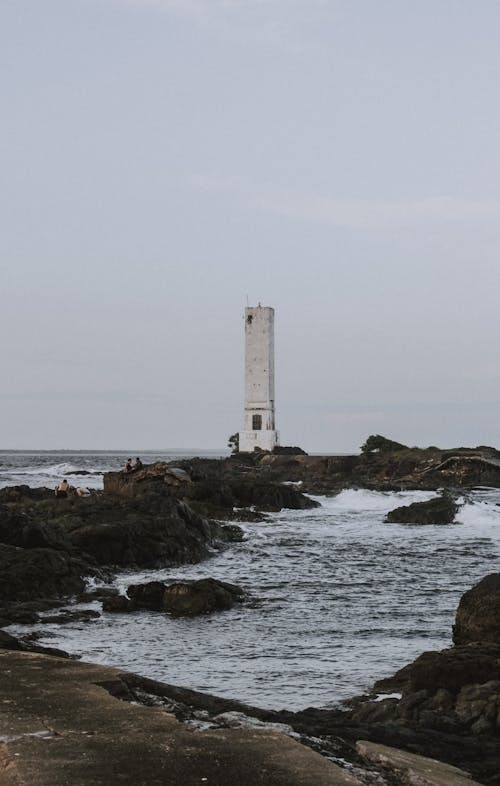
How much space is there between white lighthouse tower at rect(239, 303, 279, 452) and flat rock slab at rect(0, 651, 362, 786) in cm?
7016

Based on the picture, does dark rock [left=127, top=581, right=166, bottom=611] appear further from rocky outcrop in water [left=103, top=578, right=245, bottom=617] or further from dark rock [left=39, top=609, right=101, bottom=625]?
dark rock [left=39, top=609, right=101, bottom=625]

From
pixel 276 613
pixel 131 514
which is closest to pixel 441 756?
pixel 276 613

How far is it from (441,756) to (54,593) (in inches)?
437

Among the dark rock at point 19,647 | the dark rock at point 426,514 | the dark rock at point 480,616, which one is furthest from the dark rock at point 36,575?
the dark rock at point 426,514

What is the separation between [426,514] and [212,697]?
27396mm

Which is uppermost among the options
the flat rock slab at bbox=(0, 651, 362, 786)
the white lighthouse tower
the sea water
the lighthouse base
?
the white lighthouse tower

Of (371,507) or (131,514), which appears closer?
(131,514)

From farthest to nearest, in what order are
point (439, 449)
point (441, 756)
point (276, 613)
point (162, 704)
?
point (439, 449) < point (276, 613) < point (162, 704) < point (441, 756)

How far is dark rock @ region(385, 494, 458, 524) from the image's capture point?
115 ft

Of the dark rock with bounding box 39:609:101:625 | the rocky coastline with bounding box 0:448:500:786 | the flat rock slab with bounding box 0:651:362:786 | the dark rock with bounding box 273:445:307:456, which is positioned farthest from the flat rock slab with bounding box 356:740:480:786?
the dark rock with bounding box 273:445:307:456

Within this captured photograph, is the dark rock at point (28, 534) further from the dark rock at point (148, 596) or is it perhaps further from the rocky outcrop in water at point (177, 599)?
the dark rock at point (148, 596)

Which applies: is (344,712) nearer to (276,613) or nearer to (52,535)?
(276,613)

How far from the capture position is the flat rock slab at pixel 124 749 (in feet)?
19.3

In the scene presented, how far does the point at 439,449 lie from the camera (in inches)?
2625
